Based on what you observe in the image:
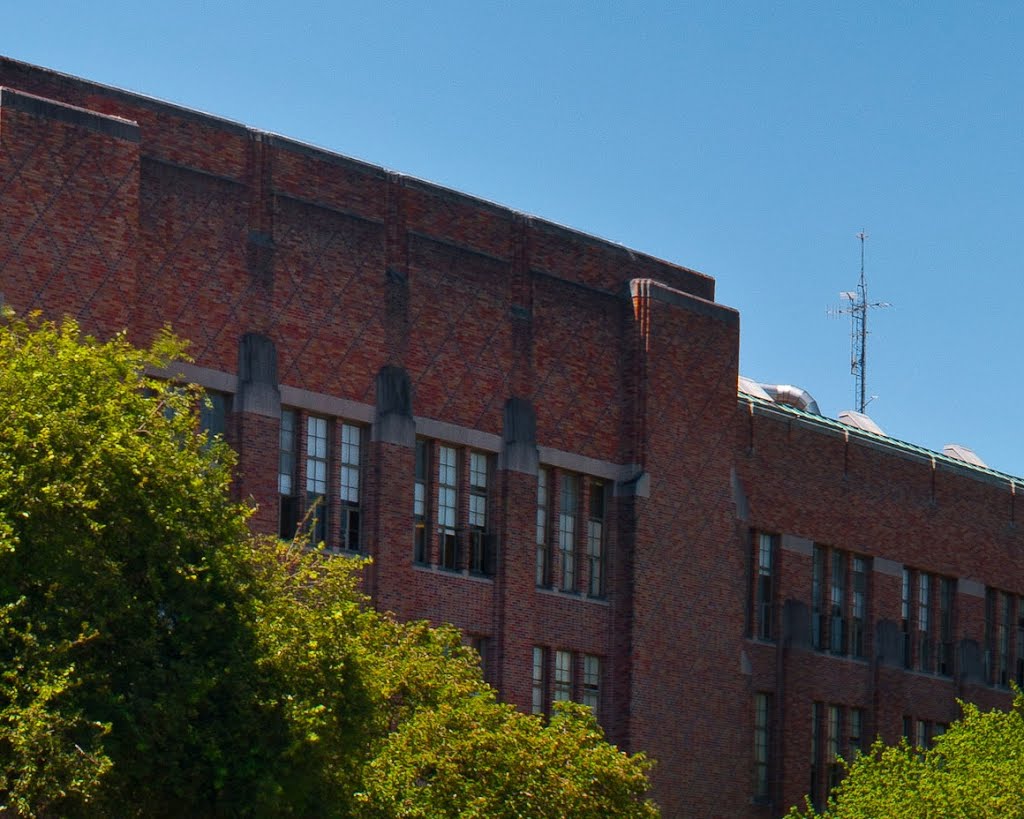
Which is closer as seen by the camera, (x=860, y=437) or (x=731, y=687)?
(x=731, y=687)

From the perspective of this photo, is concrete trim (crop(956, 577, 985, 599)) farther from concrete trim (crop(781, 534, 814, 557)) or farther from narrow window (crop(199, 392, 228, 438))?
narrow window (crop(199, 392, 228, 438))

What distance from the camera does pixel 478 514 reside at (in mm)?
44656

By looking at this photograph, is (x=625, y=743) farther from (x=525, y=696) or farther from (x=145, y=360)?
(x=145, y=360)

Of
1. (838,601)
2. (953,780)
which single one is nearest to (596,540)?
(953,780)

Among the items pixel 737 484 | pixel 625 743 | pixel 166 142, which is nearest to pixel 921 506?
pixel 737 484

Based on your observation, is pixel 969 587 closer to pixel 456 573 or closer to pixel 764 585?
pixel 764 585

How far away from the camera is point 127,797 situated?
26.5m

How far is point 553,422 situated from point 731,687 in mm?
7662

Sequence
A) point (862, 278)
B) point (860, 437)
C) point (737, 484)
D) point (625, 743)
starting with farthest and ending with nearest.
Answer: point (862, 278)
point (860, 437)
point (737, 484)
point (625, 743)

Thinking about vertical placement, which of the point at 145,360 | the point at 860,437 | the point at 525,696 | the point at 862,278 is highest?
the point at 862,278

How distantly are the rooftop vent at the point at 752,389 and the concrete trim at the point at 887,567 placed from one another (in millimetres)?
4645

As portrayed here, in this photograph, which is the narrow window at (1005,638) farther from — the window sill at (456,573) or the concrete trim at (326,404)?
the concrete trim at (326,404)

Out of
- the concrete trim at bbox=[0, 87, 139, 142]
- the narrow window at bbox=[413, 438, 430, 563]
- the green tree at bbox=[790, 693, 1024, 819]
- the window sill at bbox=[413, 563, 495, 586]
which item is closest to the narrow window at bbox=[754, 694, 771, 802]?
the green tree at bbox=[790, 693, 1024, 819]

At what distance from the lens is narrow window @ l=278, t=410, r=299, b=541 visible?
1612 inches
